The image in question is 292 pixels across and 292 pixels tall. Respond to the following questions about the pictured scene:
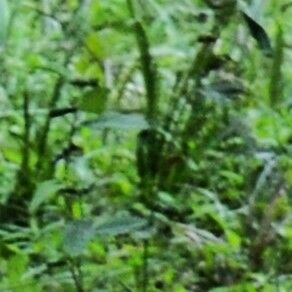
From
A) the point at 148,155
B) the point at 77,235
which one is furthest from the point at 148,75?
the point at 77,235

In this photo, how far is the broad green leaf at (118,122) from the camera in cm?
84

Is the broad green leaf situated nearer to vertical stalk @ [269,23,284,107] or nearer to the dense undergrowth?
the dense undergrowth

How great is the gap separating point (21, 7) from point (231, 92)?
315 millimetres

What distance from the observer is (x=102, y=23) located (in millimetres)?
1228

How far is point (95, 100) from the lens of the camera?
0.86 m

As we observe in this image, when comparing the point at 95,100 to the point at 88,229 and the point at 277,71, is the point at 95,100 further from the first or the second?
the point at 277,71

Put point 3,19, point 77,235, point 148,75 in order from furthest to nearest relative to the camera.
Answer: point 148,75
point 77,235
point 3,19

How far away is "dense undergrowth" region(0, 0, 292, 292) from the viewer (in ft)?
3.14

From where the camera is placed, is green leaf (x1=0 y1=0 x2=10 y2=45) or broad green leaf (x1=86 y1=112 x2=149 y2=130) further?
broad green leaf (x1=86 y1=112 x2=149 y2=130)

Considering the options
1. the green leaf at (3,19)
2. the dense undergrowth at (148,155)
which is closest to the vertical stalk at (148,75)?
the dense undergrowth at (148,155)

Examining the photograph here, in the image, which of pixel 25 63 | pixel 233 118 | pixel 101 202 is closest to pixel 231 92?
pixel 233 118

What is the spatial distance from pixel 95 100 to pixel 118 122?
0.10 feet

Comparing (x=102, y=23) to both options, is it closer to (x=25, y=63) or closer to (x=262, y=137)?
→ (x=25, y=63)

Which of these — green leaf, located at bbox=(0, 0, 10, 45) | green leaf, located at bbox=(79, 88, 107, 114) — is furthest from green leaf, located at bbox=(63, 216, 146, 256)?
green leaf, located at bbox=(0, 0, 10, 45)
